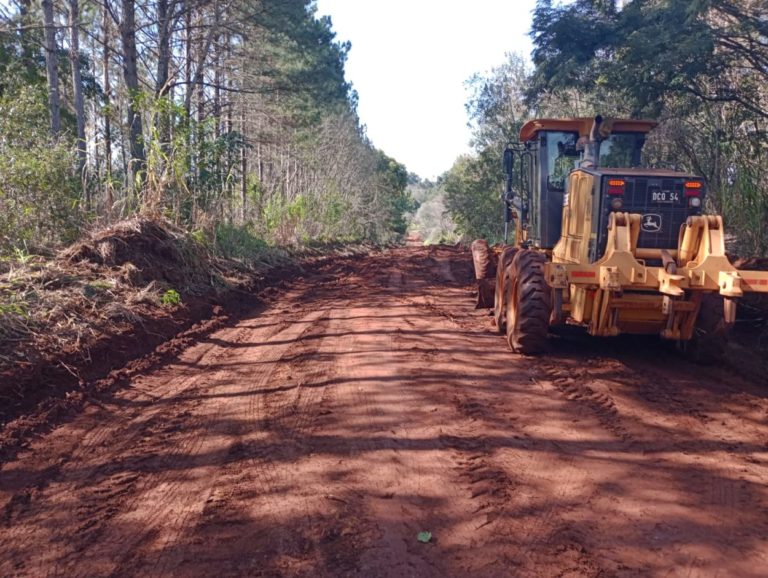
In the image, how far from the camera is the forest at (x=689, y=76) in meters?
11.4

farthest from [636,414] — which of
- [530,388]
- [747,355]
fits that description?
[747,355]

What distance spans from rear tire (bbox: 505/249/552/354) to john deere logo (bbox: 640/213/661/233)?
3.96 ft

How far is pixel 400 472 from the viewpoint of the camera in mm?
4453

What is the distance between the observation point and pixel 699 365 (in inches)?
298

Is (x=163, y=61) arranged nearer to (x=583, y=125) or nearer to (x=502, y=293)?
(x=583, y=125)

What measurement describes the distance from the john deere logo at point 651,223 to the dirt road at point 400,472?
1540 millimetres

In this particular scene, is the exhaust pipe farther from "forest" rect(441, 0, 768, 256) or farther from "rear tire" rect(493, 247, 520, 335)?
"forest" rect(441, 0, 768, 256)

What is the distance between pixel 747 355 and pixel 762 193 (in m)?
3.76

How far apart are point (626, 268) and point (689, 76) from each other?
882 cm

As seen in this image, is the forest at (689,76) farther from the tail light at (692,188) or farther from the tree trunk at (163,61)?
the tree trunk at (163,61)

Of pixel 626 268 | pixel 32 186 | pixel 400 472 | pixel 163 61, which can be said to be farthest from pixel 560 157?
pixel 163 61

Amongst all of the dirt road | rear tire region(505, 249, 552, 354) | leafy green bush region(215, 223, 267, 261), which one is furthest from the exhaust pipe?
leafy green bush region(215, 223, 267, 261)

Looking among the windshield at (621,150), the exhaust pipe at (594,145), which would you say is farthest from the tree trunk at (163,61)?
the windshield at (621,150)

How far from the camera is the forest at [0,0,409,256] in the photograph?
36.1 ft
